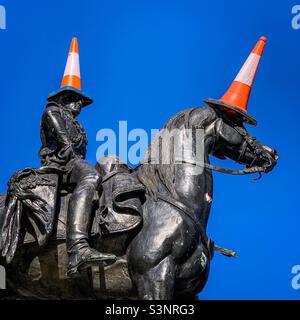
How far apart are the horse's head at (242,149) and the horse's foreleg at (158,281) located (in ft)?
5.66

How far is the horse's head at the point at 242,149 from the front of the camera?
1015 centimetres

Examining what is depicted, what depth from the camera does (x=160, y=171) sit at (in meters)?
9.72

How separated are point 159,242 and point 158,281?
434 mm

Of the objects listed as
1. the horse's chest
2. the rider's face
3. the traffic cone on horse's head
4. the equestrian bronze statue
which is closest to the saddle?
the equestrian bronze statue

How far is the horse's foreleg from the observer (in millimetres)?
8977

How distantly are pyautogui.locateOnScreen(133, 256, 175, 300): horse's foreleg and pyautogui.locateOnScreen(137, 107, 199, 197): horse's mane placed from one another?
89cm

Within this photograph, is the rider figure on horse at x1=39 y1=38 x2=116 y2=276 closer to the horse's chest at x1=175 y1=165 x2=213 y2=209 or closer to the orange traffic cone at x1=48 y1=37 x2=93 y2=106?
the orange traffic cone at x1=48 y1=37 x2=93 y2=106

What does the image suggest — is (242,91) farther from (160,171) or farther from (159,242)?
(159,242)

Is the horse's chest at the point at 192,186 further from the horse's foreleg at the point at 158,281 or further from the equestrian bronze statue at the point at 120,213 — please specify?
the horse's foreleg at the point at 158,281

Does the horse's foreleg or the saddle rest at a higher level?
the saddle

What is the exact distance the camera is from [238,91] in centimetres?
1054

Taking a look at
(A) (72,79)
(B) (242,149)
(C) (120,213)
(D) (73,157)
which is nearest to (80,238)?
(C) (120,213)

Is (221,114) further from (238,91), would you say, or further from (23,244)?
(23,244)
